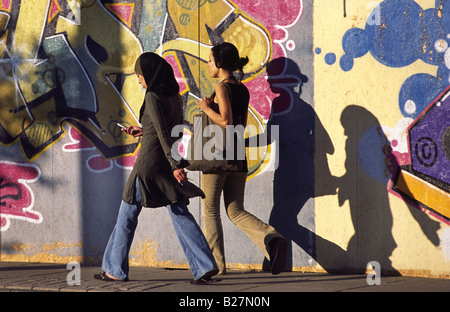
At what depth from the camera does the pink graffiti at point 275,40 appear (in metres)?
7.50

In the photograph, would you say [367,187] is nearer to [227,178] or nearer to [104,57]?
[227,178]

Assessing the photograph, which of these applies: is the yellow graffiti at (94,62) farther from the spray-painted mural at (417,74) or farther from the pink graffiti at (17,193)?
the spray-painted mural at (417,74)

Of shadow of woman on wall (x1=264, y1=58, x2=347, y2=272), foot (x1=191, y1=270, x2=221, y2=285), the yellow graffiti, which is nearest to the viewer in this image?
foot (x1=191, y1=270, x2=221, y2=285)

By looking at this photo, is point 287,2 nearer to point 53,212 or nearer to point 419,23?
point 419,23

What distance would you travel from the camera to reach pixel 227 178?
7.08 metres

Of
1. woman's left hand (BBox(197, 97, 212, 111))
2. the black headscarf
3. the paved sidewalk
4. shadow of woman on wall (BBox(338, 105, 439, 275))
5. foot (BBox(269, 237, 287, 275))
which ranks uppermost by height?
the black headscarf

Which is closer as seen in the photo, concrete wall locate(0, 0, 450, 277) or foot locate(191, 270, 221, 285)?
foot locate(191, 270, 221, 285)

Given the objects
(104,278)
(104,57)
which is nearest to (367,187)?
(104,278)

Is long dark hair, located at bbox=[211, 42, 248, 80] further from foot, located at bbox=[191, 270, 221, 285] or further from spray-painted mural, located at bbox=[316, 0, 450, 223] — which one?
foot, located at bbox=[191, 270, 221, 285]

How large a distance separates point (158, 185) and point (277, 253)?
1.17m

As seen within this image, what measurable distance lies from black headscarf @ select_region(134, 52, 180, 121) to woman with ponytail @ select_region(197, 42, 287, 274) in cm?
41

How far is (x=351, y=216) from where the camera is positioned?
23.9 ft

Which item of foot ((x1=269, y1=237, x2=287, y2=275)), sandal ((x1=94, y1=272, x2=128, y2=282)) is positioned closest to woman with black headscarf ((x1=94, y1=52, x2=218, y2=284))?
sandal ((x1=94, y1=272, x2=128, y2=282))

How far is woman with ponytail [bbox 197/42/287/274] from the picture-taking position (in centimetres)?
677
